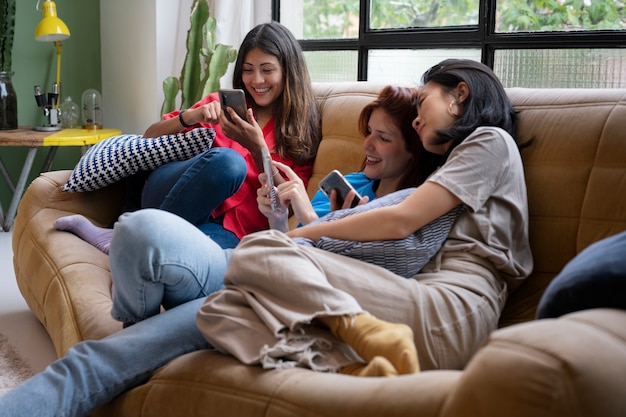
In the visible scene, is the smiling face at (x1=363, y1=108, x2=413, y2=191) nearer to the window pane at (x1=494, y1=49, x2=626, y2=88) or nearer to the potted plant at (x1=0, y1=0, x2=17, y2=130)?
the window pane at (x1=494, y1=49, x2=626, y2=88)

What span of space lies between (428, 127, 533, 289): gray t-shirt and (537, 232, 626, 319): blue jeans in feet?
1.23

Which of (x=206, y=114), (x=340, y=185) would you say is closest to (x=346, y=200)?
(x=340, y=185)

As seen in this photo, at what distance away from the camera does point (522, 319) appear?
5.79 feet

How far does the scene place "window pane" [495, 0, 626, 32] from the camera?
2.77 meters

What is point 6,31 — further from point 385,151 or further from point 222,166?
point 385,151

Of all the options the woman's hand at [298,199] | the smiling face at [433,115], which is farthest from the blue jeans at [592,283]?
the woman's hand at [298,199]

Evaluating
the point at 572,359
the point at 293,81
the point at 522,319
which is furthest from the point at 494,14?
the point at 572,359

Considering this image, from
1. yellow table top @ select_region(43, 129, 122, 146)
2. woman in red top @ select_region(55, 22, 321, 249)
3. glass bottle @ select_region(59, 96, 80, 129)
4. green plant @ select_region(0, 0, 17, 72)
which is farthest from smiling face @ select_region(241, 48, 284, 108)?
green plant @ select_region(0, 0, 17, 72)

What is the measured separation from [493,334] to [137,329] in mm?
830

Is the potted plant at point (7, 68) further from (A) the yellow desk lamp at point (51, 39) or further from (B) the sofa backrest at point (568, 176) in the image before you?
(B) the sofa backrest at point (568, 176)

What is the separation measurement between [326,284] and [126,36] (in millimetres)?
3183

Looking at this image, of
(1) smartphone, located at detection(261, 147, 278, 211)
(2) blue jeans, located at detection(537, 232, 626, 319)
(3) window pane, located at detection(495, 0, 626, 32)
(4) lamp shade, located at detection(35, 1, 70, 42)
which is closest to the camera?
(2) blue jeans, located at detection(537, 232, 626, 319)

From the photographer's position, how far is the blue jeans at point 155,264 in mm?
1573

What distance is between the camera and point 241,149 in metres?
2.55
